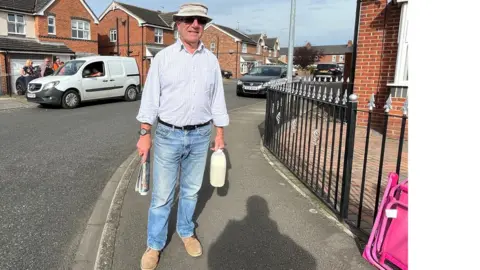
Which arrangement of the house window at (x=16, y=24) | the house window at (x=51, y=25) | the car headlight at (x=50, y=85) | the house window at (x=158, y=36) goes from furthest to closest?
1. the house window at (x=158, y=36)
2. the house window at (x=51, y=25)
3. the house window at (x=16, y=24)
4. the car headlight at (x=50, y=85)

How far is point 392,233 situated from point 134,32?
37355 mm

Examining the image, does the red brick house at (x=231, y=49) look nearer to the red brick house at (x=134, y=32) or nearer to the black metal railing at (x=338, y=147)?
the red brick house at (x=134, y=32)

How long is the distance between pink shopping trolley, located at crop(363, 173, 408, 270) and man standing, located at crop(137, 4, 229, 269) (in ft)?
4.27

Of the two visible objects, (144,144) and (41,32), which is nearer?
(144,144)

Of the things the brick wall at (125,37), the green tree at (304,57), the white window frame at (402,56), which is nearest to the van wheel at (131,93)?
the white window frame at (402,56)

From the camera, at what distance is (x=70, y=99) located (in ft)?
40.9

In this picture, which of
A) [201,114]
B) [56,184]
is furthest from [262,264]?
[56,184]

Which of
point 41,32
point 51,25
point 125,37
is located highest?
point 125,37

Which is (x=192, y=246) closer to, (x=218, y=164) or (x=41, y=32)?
(x=218, y=164)

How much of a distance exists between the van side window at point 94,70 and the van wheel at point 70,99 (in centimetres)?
84

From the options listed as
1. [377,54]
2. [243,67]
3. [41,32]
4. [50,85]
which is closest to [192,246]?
[377,54]

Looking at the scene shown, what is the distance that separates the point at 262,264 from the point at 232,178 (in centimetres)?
197

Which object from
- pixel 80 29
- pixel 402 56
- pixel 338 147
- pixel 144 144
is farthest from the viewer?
pixel 80 29

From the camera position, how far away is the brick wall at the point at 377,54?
7305 mm
